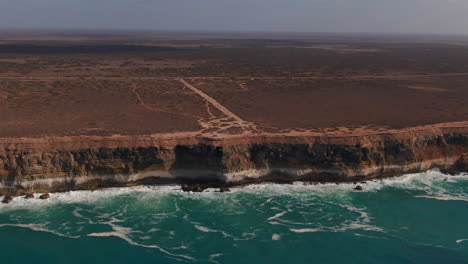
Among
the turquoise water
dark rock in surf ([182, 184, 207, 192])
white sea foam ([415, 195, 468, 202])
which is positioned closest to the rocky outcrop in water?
the turquoise water

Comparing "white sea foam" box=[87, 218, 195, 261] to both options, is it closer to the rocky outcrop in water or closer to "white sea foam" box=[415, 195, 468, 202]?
"white sea foam" box=[415, 195, 468, 202]

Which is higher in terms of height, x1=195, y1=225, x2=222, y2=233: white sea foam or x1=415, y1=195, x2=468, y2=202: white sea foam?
x1=415, y1=195, x2=468, y2=202: white sea foam

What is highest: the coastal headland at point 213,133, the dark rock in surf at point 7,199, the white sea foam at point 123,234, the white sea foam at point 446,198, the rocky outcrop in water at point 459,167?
the coastal headland at point 213,133

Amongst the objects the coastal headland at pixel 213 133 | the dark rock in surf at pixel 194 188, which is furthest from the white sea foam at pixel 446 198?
the dark rock in surf at pixel 194 188

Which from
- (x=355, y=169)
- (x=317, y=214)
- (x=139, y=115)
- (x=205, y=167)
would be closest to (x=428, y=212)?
(x=355, y=169)

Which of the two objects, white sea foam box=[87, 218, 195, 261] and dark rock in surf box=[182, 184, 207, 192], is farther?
dark rock in surf box=[182, 184, 207, 192]

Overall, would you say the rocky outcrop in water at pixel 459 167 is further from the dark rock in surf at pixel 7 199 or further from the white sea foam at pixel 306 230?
the dark rock in surf at pixel 7 199

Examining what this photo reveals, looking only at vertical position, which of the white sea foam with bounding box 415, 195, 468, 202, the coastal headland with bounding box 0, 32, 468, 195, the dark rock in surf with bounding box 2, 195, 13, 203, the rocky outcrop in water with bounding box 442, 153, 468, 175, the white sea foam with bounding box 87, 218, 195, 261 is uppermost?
the coastal headland with bounding box 0, 32, 468, 195

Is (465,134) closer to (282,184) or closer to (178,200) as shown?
(282,184)
